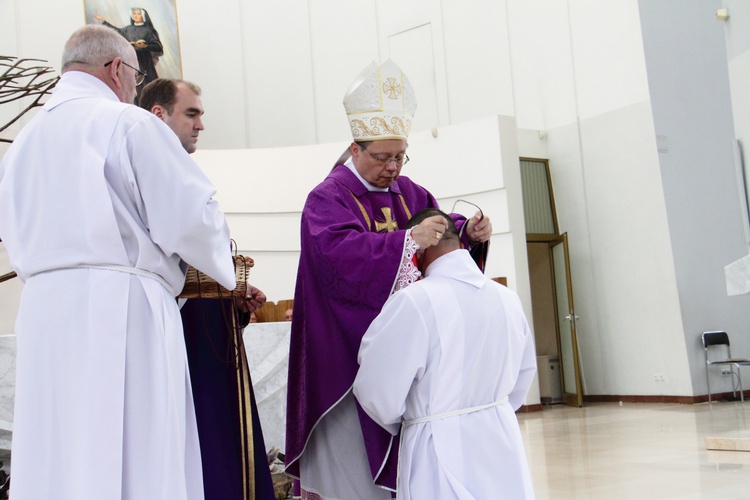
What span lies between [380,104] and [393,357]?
1297mm

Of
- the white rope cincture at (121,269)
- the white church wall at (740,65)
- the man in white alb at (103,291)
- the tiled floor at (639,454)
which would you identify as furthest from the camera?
the white church wall at (740,65)

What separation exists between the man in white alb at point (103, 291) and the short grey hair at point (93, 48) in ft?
0.36

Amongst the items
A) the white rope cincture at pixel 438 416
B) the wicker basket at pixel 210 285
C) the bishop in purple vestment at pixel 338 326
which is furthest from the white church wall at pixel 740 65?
the wicker basket at pixel 210 285

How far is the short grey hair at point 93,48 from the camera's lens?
2812 mm

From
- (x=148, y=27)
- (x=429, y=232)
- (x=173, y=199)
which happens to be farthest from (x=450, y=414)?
(x=148, y=27)

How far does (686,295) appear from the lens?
11859 millimetres

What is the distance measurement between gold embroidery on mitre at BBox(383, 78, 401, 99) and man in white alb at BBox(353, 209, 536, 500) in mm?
1012

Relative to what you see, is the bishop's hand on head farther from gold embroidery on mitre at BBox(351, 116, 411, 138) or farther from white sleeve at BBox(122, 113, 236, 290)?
white sleeve at BBox(122, 113, 236, 290)

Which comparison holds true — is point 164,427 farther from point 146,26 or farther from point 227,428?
point 146,26

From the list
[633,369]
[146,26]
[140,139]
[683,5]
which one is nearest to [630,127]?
[683,5]

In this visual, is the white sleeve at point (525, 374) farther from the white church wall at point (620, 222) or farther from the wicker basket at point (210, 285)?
the white church wall at point (620, 222)

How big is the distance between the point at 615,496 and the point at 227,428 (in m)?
3.01

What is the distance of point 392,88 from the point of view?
387 centimetres

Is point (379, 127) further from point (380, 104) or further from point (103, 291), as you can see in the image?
point (103, 291)
